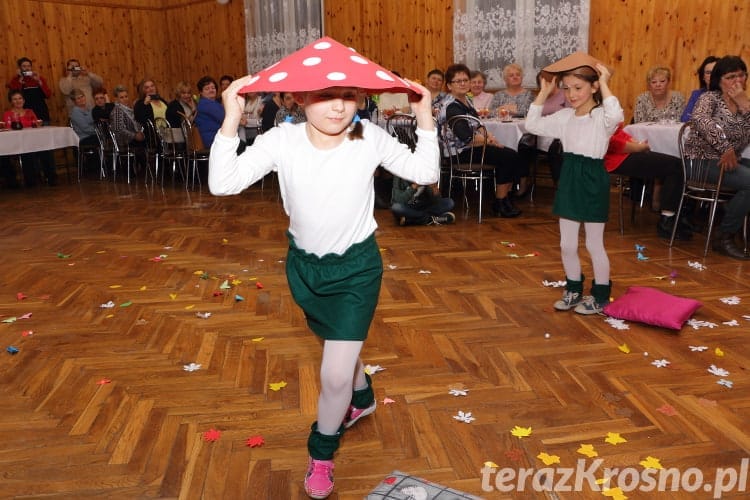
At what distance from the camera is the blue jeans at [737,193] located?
3951 mm

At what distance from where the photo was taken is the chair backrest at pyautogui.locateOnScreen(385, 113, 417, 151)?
17.4ft

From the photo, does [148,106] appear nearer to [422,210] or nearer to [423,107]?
[422,210]

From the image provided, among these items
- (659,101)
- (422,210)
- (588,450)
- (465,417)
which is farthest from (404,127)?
(588,450)

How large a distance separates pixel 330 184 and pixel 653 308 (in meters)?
1.93

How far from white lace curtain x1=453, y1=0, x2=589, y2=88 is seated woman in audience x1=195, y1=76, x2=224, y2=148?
2.77 m

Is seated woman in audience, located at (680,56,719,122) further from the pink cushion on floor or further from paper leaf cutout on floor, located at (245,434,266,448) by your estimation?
paper leaf cutout on floor, located at (245,434,266,448)

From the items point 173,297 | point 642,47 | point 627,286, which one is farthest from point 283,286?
point 642,47

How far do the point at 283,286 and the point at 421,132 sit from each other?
202 centimetres

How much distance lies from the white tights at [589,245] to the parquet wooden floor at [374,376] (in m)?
0.22

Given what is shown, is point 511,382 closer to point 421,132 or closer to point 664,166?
point 421,132

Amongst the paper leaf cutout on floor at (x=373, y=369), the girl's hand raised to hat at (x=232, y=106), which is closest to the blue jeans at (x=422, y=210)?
the paper leaf cutout on floor at (x=373, y=369)

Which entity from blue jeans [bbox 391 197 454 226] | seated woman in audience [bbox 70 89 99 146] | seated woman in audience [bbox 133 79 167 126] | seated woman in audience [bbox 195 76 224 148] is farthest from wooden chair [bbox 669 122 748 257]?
seated woman in audience [bbox 70 89 99 146]

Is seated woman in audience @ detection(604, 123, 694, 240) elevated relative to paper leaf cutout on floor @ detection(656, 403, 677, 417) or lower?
elevated

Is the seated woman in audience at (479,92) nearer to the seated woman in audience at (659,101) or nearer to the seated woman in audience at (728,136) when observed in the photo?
the seated woman in audience at (659,101)
